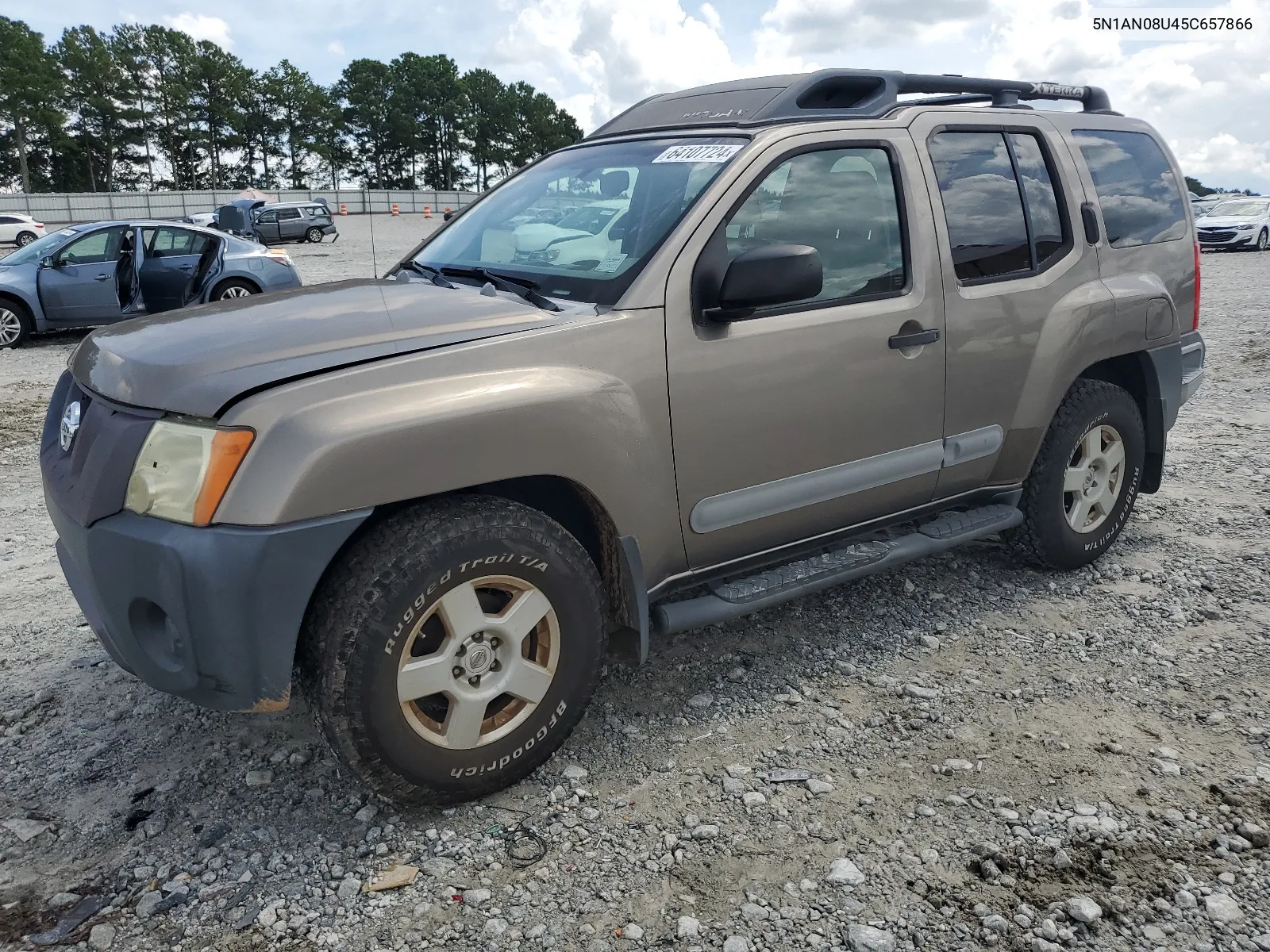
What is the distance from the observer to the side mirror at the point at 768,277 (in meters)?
2.91

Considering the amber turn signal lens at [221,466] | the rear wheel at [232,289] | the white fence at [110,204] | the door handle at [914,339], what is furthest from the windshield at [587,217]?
the white fence at [110,204]

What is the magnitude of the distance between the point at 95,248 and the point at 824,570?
11.1 metres

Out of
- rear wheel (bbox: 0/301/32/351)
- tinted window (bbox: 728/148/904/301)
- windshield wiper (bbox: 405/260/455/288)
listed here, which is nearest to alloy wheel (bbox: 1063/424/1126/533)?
tinted window (bbox: 728/148/904/301)

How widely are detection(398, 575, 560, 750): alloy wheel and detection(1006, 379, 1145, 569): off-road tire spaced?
2420mm

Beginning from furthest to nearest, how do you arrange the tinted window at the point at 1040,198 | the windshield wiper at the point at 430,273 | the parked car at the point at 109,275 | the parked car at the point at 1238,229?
the parked car at the point at 1238,229, the parked car at the point at 109,275, the tinted window at the point at 1040,198, the windshield wiper at the point at 430,273

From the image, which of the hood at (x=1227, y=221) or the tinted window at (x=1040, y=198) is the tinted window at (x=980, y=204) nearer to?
the tinted window at (x=1040, y=198)

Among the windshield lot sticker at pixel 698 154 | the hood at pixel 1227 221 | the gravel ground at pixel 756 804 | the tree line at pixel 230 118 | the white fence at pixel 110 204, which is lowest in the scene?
the gravel ground at pixel 756 804

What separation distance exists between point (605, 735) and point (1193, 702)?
6.60ft

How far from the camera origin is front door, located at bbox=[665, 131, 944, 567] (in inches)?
120

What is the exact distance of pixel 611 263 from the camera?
10.2ft

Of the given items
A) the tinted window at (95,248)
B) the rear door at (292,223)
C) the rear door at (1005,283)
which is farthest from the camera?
the rear door at (292,223)

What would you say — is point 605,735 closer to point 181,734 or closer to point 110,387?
point 181,734

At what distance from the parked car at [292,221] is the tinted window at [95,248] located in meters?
21.0

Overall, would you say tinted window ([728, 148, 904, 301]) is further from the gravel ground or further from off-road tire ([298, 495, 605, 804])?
the gravel ground
